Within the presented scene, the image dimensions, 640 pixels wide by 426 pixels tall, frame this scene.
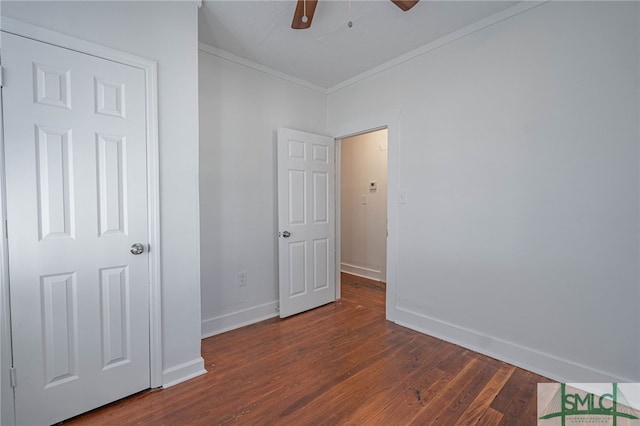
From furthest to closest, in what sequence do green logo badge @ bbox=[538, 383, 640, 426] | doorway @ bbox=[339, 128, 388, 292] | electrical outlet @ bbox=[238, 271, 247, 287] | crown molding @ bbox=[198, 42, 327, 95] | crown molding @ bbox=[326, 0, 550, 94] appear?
doorway @ bbox=[339, 128, 388, 292], electrical outlet @ bbox=[238, 271, 247, 287], crown molding @ bbox=[198, 42, 327, 95], crown molding @ bbox=[326, 0, 550, 94], green logo badge @ bbox=[538, 383, 640, 426]

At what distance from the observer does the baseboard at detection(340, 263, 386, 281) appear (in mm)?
4359

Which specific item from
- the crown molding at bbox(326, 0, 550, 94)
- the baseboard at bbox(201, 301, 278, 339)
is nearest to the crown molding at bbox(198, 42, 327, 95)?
the crown molding at bbox(326, 0, 550, 94)

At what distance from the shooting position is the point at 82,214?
1.56 m

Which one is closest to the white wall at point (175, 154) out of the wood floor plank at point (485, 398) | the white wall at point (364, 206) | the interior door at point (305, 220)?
the interior door at point (305, 220)

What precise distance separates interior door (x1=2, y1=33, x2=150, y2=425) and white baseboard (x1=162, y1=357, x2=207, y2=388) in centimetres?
13

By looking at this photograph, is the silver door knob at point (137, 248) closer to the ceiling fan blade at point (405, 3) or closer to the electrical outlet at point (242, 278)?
the electrical outlet at point (242, 278)

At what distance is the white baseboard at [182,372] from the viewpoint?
1847mm

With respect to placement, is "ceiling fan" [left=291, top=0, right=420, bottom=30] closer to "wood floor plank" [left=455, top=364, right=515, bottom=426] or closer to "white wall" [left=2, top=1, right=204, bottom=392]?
"white wall" [left=2, top=1, right=204, bottom=392]

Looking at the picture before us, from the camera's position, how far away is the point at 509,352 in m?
2.10

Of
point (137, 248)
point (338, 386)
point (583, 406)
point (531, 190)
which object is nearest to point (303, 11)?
point (137, 248)

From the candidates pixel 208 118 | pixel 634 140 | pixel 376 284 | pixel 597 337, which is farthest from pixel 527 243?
pixel 208 118

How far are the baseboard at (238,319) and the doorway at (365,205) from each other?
195cm

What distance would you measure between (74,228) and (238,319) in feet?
5.37

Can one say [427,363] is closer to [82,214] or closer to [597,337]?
[597,337]
